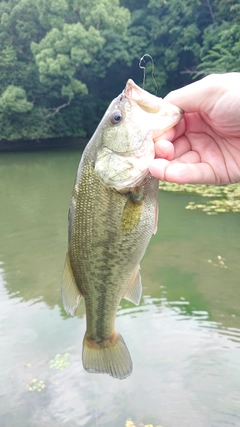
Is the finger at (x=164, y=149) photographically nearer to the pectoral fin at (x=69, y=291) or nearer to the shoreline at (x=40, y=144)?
the pectoral fin at (x=69, y=291)

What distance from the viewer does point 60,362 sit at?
4.13m

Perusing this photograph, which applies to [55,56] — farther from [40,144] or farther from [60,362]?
[60,362]

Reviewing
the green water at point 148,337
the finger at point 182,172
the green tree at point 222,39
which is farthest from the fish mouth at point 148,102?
the green tree at point 222,39

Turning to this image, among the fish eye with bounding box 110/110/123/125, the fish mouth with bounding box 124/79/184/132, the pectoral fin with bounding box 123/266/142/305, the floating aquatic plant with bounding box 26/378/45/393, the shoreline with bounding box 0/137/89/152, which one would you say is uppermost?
the fish mouth with bounding box 124/79/184/132

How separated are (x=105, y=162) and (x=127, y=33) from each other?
77.3 feet

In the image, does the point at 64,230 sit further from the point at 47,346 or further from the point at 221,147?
the point at 221,147

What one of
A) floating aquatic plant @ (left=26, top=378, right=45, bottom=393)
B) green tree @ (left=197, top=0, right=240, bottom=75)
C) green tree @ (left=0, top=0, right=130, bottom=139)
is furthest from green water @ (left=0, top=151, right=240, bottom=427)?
green tree @ (left=0, top=0, right=130, bottom=139)

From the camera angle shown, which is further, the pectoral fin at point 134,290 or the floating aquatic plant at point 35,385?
the floating aquatic plant at point 35,385

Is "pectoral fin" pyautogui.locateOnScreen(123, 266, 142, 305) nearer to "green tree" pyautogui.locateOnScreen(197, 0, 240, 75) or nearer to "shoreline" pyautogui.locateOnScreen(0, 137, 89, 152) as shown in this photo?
"green tree" pyautogui.locateOnScreen(197, 0, 240, 75)

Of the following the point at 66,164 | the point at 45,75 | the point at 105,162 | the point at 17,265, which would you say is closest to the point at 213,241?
the point at 17,265

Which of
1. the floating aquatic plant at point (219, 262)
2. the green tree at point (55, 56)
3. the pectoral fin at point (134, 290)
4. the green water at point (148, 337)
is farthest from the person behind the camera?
the green tree at point (55, 56)

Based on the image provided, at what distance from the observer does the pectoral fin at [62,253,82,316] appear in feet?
6.60

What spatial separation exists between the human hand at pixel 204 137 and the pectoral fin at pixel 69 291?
66cm

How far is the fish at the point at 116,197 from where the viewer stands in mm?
1776
